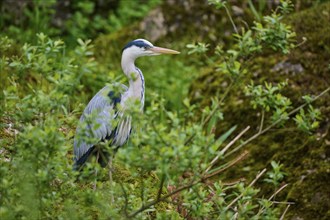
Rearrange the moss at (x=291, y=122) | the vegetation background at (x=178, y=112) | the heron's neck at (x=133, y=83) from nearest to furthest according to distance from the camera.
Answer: the vegetation background at (x=178, y=112) < the heron's neck at (x=133, y=83) < the moss at (x=291, y=122)

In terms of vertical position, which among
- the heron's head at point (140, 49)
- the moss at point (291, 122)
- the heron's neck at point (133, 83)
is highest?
the heron's head at point (140, 49)

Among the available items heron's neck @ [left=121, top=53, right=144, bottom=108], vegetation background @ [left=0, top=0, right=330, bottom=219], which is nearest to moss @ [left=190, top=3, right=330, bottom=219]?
vegetation background @ [left=0, top=0, right=330, bottom=219]

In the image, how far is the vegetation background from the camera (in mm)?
3668

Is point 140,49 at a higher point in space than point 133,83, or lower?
higher

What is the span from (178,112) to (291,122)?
1378 millimetres

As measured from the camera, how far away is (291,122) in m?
6.15

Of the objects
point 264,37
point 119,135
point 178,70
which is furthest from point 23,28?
point 264,37

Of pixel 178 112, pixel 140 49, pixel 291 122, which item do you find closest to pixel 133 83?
pixel 140 49

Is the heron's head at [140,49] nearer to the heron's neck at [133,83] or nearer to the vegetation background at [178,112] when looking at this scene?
the heron's neck at [133,83]

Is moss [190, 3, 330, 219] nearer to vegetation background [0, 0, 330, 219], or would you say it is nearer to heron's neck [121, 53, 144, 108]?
vegetation background [0, 0, 330, 219]

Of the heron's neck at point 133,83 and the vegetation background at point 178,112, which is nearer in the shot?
the vegetation background at point 178,112

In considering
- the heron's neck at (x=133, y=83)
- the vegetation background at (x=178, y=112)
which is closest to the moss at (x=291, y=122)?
the vegetation background at (x=178, y=112)

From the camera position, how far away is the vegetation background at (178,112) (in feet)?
12.0

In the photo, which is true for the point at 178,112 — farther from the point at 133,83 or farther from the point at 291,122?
the point at 133,83
